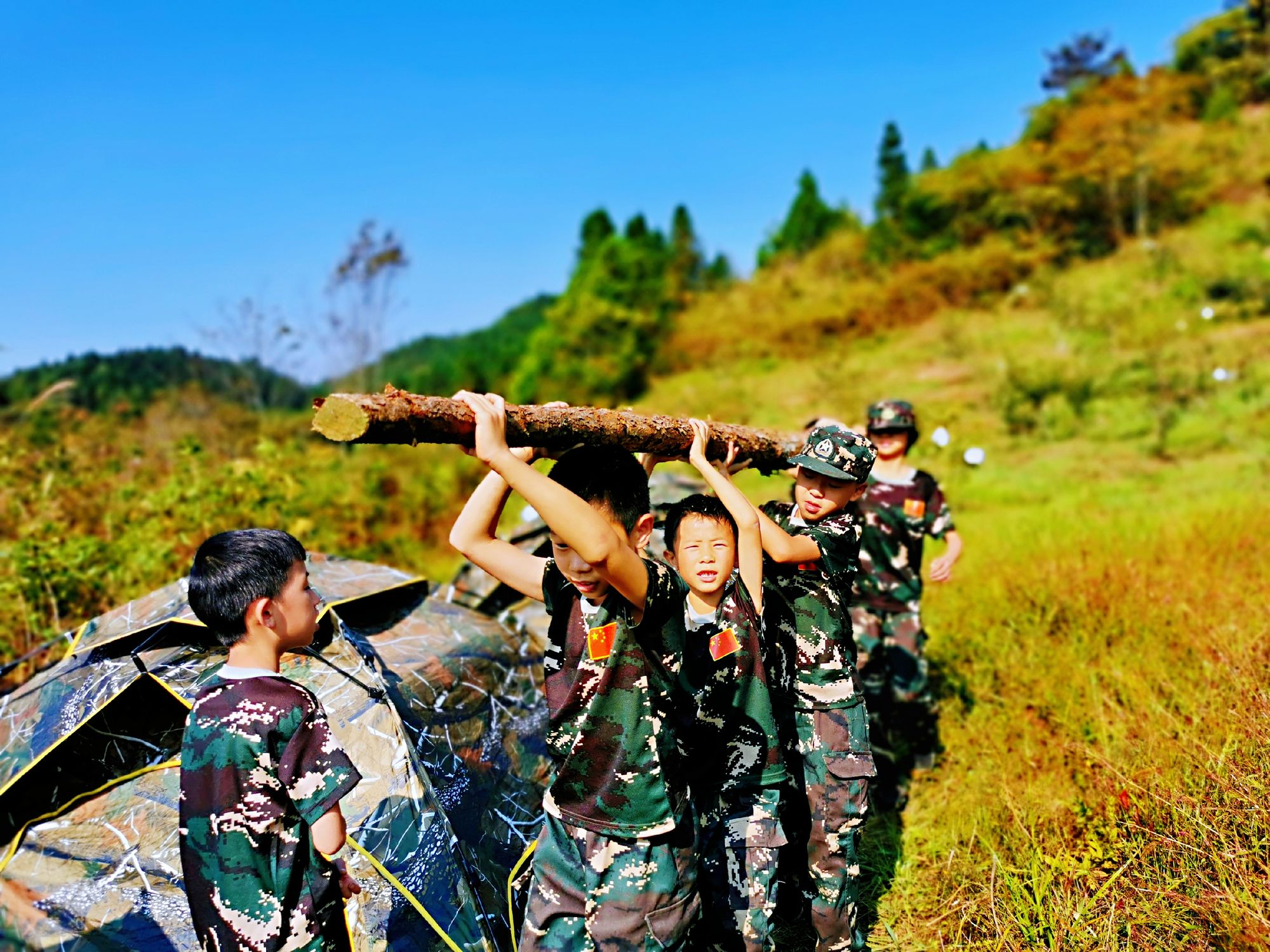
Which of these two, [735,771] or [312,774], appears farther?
[735,771]

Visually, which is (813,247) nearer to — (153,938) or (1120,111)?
(1120,111)

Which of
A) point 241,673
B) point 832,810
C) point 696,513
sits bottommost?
point 832,810

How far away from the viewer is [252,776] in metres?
1.98

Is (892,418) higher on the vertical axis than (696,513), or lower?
higher

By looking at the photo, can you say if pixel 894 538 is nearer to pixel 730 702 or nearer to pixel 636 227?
pixel 730 702

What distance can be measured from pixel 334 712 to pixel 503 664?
36.7 inches

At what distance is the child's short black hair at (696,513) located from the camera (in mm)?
2795

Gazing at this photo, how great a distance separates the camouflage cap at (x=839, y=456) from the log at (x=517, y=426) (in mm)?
296

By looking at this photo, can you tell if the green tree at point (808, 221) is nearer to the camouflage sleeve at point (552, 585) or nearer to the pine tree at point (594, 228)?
the pine tree at point (594, 228)

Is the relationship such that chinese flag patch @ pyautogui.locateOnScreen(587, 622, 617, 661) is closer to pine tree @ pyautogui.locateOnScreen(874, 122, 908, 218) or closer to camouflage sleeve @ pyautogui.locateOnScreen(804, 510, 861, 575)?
camouflage sleeve @ pyautogui.locateOnScreen(804, 510, 861, 575)

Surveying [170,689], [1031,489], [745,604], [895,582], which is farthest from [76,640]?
[1031,489]

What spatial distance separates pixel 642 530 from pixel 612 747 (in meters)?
0.57

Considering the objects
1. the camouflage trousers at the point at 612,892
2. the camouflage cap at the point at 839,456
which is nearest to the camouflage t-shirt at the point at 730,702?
the camouflage trousers at the point at 612,892

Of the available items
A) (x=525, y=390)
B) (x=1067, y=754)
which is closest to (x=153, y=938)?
(x=1067, y=754)
